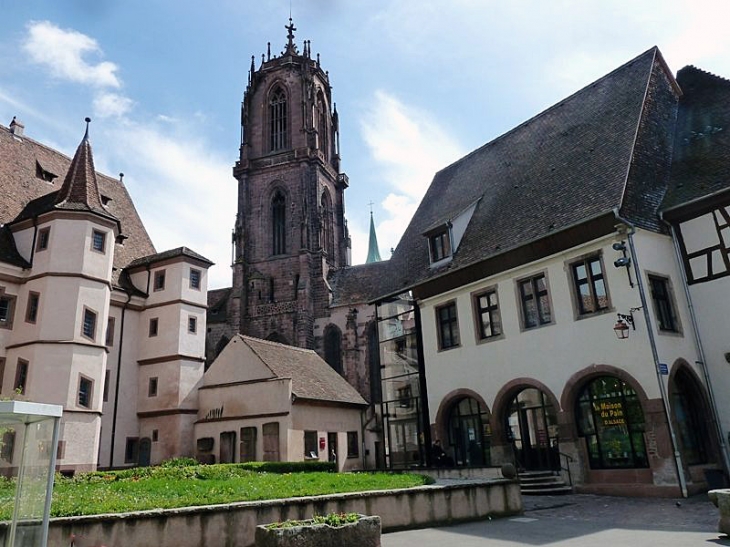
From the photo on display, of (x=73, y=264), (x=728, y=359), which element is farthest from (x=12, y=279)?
(x=728, y=359)

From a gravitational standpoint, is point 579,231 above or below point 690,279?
above

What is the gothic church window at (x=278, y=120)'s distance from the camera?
5656 cm

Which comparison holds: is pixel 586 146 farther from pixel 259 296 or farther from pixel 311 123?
pixel 311 123

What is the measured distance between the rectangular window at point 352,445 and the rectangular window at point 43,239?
1725cm

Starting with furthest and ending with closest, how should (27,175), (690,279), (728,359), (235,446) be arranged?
(27,175)
(235,446)
(690,279)
(728,359)

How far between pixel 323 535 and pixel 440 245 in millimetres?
17869

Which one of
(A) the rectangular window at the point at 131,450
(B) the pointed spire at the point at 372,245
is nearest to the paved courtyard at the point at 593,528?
(A) the rectangular window at the point at 131,450

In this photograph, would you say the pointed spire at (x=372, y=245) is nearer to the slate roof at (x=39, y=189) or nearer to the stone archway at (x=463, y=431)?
the slate roof at (x=39, y=189)

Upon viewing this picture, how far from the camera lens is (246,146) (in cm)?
5631

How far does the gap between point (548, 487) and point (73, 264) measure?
69.7 feet

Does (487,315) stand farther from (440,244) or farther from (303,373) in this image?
(303,373)

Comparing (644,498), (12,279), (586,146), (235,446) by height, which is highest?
(586,146)

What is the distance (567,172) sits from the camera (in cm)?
2150

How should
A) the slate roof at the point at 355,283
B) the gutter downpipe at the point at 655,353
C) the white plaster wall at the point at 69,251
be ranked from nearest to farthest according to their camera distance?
the gutter downpipe at the point at 655,353 < the white plaster wall at the point at 69,251 < the slate roof at the point at 355,283
